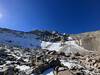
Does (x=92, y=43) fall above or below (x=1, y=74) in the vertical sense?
above

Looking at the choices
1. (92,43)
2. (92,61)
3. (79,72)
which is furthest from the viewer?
(92,43)

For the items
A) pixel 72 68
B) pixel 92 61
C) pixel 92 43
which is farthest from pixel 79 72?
pixel 92 43

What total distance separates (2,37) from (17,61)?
25.5 meters

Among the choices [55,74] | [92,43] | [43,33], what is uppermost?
[43,33]

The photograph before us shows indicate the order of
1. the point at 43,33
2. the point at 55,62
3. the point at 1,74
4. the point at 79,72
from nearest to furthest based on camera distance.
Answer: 1. the point at 1,74
2. the point at 79,72
3. the point at 55,62
4. the point at 43,33

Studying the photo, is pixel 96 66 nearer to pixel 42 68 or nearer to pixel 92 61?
pixel 92 61

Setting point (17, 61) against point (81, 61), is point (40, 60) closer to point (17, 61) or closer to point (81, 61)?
point (17, 61)

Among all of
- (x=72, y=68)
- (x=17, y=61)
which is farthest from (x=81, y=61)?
(x=17, y=61)

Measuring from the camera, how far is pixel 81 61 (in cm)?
2972

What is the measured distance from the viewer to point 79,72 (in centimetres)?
2238

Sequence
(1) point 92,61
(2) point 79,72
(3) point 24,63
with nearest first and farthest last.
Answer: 1. (2) point 79,72
2. (3) point 24,63
3. (1) point 92,61

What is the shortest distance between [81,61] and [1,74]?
12116 mm

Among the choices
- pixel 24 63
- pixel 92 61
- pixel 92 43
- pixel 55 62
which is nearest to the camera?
pixel 55 62

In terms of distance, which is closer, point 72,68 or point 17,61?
point 72,68
